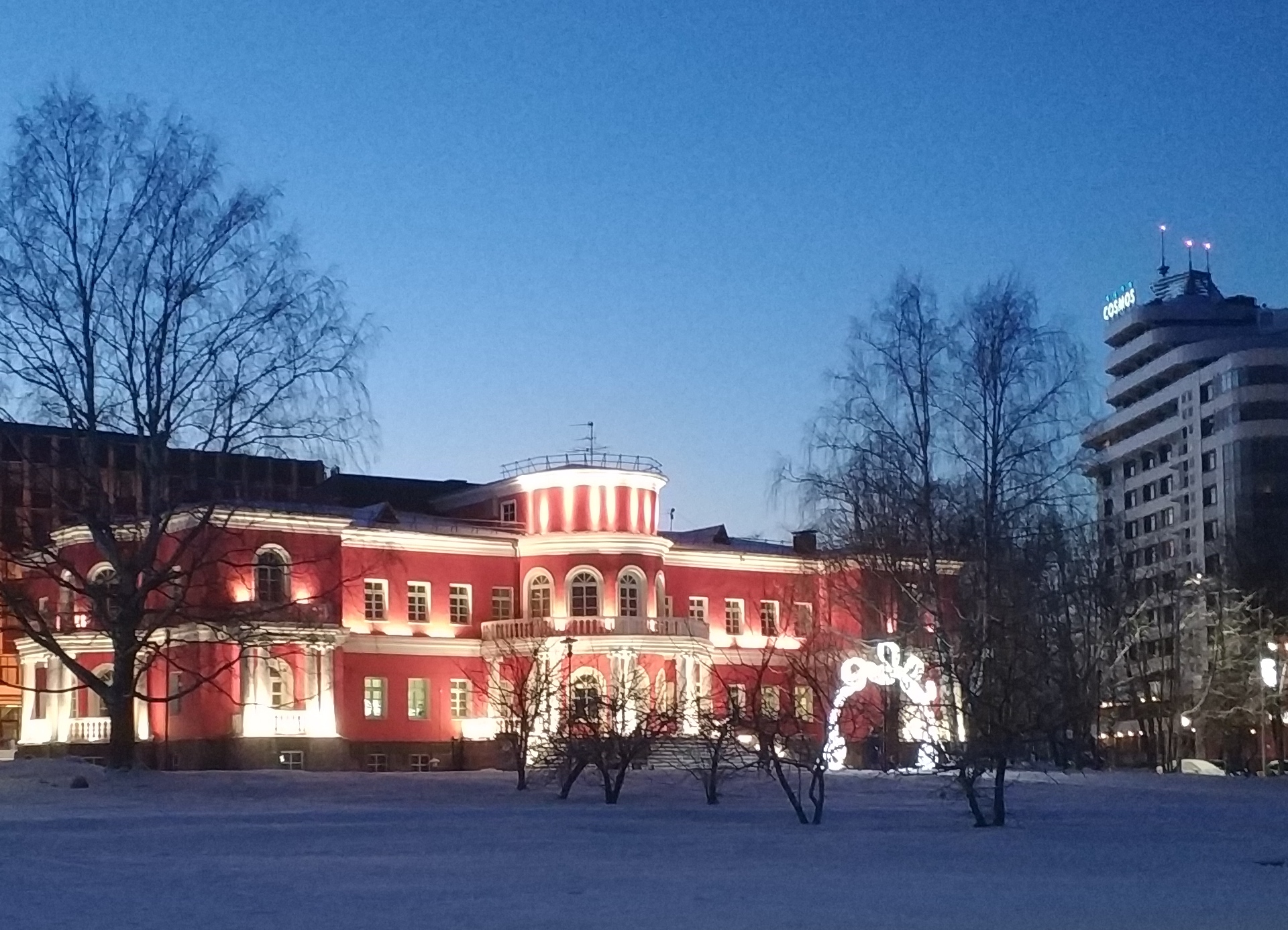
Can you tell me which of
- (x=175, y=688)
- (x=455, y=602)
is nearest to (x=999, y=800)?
(x=175, y=688)

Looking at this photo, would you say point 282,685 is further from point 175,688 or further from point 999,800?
point 999,800

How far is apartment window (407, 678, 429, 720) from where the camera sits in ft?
185

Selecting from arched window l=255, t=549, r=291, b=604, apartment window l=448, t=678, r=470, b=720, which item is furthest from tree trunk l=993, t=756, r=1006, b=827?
apartment window l=448, t=678, r=470, b=720

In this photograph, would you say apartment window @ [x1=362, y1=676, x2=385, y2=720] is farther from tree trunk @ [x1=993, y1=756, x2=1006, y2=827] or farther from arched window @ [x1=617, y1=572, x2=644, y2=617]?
tree trunk @ [x1=993, y1=756, x2=1006, y2=827]

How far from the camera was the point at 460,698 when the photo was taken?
57.5 m

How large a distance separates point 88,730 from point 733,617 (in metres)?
23.3

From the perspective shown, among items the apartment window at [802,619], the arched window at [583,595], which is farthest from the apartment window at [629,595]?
the apartment window at [802,619]

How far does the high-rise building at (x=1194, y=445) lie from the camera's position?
74.7 metres

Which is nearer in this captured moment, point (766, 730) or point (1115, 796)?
point (766, 730)

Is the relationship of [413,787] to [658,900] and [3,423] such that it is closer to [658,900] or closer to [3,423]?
[3,423]

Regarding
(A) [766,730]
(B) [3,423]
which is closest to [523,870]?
(A) [766,730]

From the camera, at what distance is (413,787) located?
34062 millimetres

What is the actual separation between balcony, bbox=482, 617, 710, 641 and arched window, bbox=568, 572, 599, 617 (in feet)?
4.48

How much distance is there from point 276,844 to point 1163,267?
108 m
